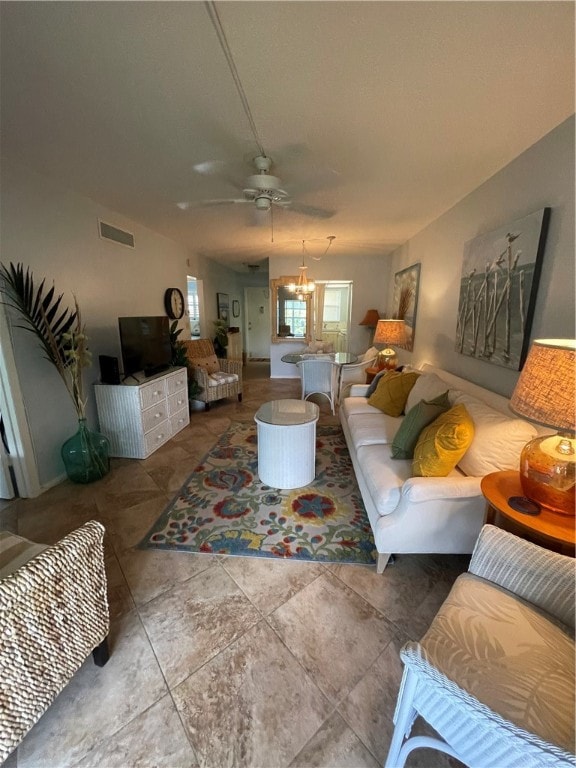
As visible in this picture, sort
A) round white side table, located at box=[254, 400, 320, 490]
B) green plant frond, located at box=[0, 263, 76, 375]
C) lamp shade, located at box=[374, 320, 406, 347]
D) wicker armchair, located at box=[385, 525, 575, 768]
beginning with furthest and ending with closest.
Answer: lamp shade, located at box=[374, 320, 406, 347] → round white side table, located at box=[254, 400, 320, 490] → green plant frond, located at box=[0, 263, 76, 375] → wicker armchair, located at box=[385, 525, 575, 768]

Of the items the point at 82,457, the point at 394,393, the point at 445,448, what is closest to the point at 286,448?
the point at 445,448

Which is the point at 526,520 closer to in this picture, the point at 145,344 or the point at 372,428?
the point at 372,428

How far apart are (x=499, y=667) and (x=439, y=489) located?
2.37 ft

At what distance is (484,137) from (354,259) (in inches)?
154

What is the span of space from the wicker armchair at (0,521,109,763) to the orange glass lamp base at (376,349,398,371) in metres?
3.71

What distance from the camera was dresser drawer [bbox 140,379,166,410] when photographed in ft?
9.72

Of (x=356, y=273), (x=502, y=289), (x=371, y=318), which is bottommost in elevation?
(x=371, y=318)

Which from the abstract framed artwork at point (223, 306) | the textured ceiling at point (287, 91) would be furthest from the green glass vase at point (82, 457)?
the abstract framed artwork at point (223, 306)

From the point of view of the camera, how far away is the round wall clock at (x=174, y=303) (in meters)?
4.37

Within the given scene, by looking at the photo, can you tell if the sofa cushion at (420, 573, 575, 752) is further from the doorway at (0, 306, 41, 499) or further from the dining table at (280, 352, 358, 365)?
the dining table at (280, 352, 358, 365)

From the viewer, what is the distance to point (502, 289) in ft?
6.89

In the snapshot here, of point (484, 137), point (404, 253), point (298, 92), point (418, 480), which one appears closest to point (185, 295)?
point (404, 253)

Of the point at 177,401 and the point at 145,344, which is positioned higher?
the point at 145,344

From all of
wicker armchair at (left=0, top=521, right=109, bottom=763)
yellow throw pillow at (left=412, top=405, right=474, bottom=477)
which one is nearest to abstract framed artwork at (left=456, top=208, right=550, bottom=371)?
yellow throw pillow at (left=412, top=405, right=474, bottom=477)
